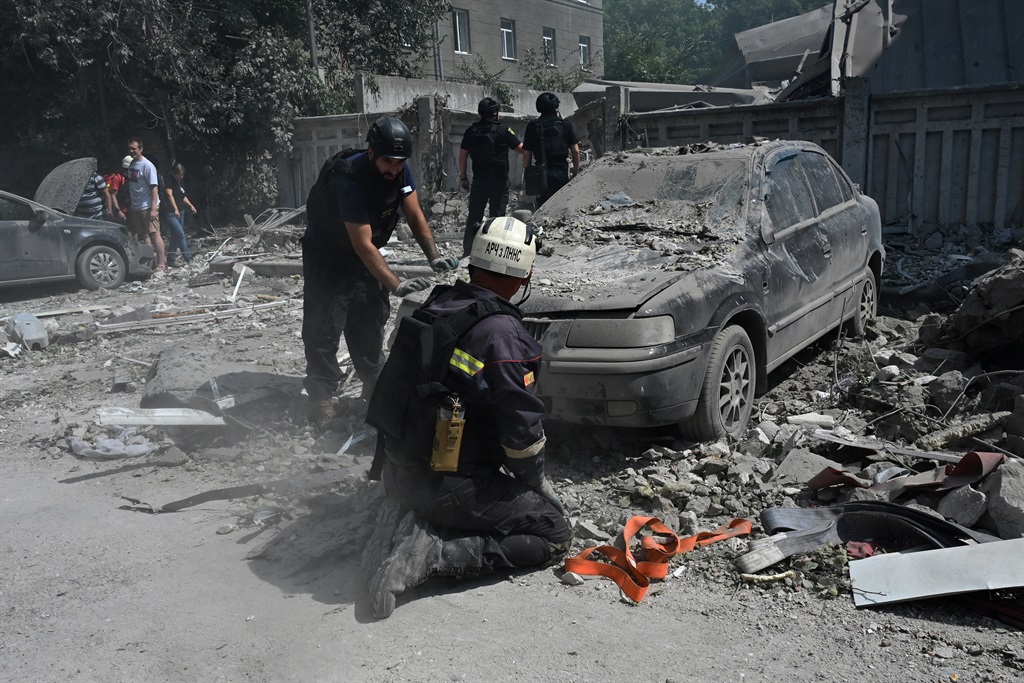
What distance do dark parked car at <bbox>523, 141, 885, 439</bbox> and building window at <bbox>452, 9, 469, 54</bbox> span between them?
25.9 m

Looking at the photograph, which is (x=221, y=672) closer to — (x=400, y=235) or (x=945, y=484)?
(x=945, y=484)

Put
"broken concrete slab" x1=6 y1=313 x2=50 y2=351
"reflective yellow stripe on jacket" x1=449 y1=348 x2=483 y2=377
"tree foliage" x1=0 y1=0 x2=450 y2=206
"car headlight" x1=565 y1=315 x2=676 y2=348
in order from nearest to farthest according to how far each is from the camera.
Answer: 1. "reflective yellow stripe on jacket" x1=449 y1=348 x2=483 y2=377
2. "car headlight" x1=565 y1=315 x2=676 y2=348
3. "broken concrete slab" x1=6 y1=313 x2=50 y2=351
4. "tree foliage" x1=0 y1=0 x2=450 y2=206

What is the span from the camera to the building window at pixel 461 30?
100 feet

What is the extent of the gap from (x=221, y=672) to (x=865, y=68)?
1303 cm

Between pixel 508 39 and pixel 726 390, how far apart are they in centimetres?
3080

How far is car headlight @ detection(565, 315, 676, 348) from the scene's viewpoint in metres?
4.51

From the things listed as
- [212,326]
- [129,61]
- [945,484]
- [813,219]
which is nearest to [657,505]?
[945,484]

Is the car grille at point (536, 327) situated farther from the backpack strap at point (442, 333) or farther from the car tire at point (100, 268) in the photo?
the car tire at point (100, 268)

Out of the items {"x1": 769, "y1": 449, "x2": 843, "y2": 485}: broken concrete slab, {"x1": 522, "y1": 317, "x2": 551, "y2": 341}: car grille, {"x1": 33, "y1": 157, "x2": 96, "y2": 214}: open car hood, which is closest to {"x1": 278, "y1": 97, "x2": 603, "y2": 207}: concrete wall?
{"x1": 33, "y1": 157, "x2": 96, "y2": 214}: open car hood

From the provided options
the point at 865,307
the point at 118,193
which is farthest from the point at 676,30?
the point at 865,307

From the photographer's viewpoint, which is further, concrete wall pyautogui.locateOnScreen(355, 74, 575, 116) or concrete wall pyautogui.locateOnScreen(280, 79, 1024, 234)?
concrete wall pyautogui.locateOnScreen(355, 74, 575, 116)

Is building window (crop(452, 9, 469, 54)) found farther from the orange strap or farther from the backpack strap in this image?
the backpack strap

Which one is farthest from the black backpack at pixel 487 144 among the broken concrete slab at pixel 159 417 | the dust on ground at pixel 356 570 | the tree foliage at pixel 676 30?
the tree foliage at pixel 676 30

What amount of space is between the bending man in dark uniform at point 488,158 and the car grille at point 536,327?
470 centimetres
